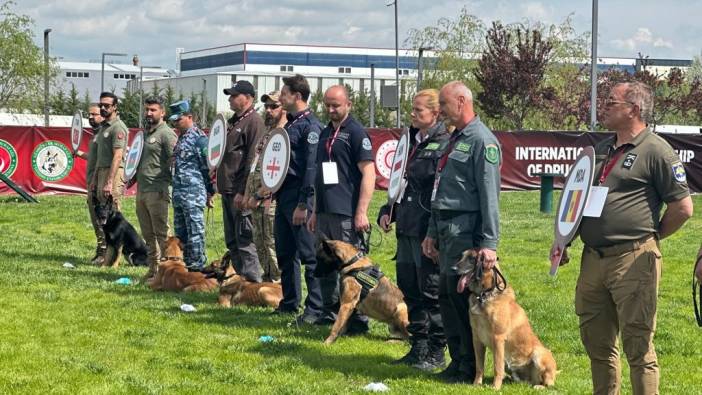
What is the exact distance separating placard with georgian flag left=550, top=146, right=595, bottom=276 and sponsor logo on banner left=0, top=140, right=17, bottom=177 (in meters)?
19.5

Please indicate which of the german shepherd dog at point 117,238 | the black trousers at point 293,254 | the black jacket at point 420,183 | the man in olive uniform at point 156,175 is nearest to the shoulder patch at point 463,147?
the black jacket at point 420,183

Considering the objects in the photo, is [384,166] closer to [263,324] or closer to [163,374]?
[263,324]

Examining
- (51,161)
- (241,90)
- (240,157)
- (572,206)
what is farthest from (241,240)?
(51,161)

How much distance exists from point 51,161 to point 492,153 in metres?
19.0

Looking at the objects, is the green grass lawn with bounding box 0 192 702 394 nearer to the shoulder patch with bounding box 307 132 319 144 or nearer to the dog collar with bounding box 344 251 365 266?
the dog collar with bounding box 344 251 365 266

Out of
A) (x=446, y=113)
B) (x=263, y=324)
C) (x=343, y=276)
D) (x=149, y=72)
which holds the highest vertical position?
(x=149, y=72)

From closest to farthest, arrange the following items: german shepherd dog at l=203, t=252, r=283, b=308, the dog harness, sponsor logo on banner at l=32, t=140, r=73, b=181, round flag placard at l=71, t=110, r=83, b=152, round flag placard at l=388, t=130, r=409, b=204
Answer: round flag placard at l=388, t=130, r=409, b=204, the dog harness, german shepherd dog at l=203, t=252, r=283, b=308, round flag placard at l=71, t=110, r=83, b=152, sponsor logo on banner at l=32, t=140, r=73, b=181

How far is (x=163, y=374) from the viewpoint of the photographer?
6918 mm

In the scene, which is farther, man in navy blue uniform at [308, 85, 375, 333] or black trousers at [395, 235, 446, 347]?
man in navy blue uniform at [308, 85, 375, 333]

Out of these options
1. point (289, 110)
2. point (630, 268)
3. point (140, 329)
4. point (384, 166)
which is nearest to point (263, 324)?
point (140, 329)

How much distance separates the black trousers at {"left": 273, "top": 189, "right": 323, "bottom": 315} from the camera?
29.1ft

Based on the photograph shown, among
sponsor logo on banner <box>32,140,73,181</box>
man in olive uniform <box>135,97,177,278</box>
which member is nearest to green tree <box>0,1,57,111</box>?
sponsor logo on banner <box>32,140,73,181</box>

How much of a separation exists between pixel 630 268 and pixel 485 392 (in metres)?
1.48

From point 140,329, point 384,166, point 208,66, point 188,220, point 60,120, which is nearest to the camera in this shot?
point 140,329
